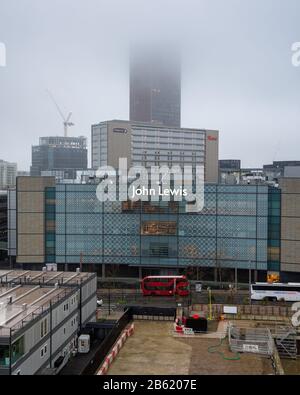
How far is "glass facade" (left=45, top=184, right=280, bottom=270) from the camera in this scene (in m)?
37.8

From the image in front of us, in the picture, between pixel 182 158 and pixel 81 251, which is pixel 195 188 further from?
pixel 182 158

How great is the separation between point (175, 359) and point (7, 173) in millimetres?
90079

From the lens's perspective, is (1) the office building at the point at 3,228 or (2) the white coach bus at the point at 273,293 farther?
(1) the office building at the point at 3,228

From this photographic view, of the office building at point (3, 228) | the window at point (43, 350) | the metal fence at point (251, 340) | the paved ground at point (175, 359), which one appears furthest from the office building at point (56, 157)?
the window at point (43, 350)

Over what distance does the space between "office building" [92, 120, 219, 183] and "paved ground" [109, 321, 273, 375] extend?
59.4 metres

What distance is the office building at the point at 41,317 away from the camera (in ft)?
49.6

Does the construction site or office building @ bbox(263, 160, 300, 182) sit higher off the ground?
office building @ bbox(263, 160, 300, 182)

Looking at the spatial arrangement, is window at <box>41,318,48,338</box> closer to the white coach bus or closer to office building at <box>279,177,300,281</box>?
the white coach bus

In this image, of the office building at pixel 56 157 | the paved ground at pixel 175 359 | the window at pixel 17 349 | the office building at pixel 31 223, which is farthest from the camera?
the office building at pixel 56 157

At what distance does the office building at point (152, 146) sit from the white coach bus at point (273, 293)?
160ft

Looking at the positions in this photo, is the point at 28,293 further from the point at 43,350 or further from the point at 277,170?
the point at 277,170

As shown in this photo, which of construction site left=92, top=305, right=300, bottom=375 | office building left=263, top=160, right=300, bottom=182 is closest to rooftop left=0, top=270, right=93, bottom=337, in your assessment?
construction site left=92, top=305, right=300, bottom=375

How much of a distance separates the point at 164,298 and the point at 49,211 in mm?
13246

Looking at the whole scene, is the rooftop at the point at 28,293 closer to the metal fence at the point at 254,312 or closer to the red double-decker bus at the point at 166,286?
the metal fence at the point at 254,312
